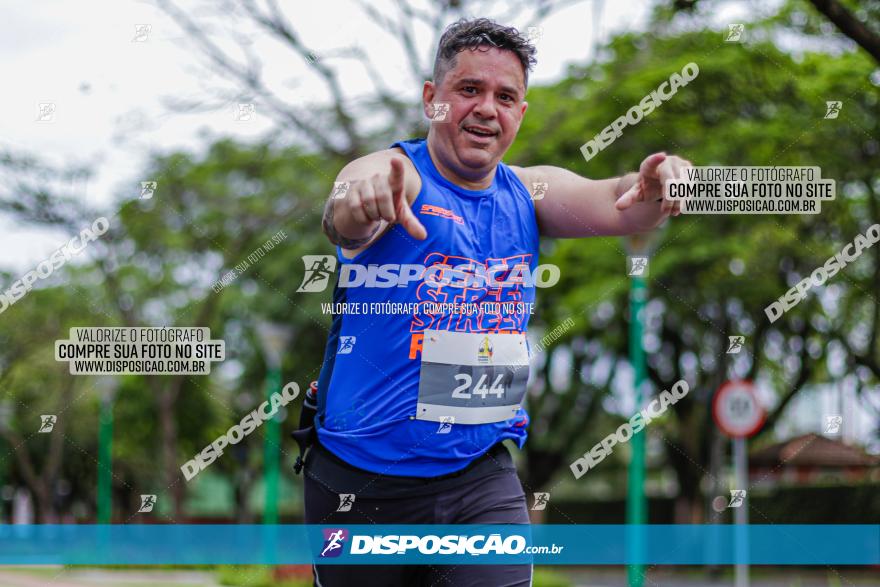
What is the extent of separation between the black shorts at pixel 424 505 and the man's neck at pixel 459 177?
80 centimetres

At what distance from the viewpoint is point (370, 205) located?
2740 millimetres

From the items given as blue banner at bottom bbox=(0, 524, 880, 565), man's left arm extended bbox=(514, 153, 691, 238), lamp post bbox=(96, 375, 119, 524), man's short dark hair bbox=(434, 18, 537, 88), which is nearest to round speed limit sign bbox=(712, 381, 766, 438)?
blue banner at bottom bbox=(0, 524, 880, 565)

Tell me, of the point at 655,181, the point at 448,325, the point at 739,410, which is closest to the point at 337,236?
the point at 448,325

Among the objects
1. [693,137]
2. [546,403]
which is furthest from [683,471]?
[693,137]

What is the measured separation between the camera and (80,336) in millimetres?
7477

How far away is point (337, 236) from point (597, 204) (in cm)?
86

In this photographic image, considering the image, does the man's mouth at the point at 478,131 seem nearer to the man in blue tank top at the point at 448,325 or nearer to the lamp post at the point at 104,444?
the man in blue tank top at the point at 448,325

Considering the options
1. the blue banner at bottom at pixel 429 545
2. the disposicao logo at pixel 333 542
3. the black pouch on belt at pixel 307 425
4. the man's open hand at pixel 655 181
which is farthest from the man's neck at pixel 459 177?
the disposicao logo at pixel 333 542

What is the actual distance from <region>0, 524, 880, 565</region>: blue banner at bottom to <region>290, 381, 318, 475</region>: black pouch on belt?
26 centimetres

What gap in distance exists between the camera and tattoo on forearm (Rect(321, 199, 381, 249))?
297 cm

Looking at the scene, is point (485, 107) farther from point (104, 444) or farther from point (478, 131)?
point (104, 444)

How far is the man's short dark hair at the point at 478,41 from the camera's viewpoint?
324cm

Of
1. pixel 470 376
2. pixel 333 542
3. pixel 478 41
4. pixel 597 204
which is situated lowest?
pixel 333 542

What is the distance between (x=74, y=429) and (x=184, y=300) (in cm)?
1941
